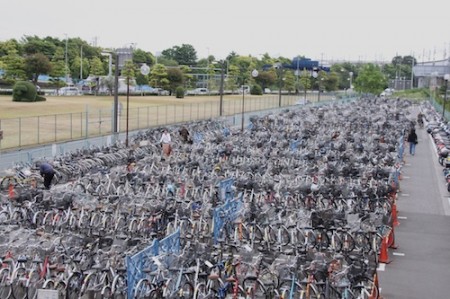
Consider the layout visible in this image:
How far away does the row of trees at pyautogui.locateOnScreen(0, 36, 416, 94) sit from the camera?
61.2 m

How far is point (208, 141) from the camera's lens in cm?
2231

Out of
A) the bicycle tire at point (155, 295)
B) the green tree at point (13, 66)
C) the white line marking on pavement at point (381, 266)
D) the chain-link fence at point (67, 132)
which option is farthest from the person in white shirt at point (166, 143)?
the green tree at point (13, 66)

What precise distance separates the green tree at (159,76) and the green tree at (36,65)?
11.5 metres

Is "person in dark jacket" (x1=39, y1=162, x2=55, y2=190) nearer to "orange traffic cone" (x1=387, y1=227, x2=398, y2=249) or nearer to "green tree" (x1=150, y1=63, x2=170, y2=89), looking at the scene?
"orange traffic cone" (x1=387, y1=227, x2=398, y2=249)

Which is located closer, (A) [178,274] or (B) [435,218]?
(A) [178,274]

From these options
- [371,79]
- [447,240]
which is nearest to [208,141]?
[447,240]

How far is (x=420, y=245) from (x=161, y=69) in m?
56.9

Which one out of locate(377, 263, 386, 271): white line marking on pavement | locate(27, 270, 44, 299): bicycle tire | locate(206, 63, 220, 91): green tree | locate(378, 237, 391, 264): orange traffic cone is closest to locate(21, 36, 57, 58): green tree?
locate(206, 63, 220, 91): green tree

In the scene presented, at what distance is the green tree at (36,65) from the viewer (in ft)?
194

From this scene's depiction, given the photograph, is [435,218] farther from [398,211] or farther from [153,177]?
[153,177]

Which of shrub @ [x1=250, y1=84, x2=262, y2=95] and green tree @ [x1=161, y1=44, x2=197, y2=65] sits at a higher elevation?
green tree @ [x1=161, y1=44, x2=197, y2=65]

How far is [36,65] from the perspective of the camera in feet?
195

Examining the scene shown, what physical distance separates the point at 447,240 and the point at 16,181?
1007cm

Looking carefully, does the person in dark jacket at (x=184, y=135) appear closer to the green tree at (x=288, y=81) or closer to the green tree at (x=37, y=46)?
the green tree at (x=37, y=46)
